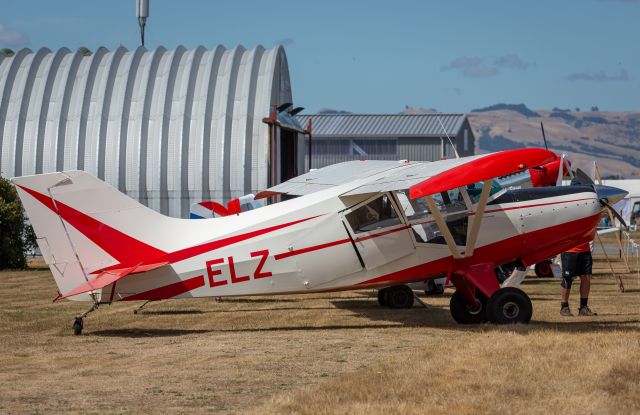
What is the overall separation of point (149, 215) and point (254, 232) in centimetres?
143

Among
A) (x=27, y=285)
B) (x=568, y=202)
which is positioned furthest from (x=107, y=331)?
(x=27, y=285)

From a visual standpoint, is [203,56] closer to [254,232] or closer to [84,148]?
[84,148]

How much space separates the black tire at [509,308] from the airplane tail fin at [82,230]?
436 centimetres

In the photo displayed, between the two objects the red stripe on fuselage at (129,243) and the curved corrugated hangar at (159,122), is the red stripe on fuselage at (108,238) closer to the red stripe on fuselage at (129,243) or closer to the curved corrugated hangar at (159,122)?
the red stripe on fuselage at (129,243)

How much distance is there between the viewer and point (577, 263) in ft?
50.8

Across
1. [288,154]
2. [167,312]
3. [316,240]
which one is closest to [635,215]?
[288,154]

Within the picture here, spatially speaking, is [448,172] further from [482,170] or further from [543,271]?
[543,271]

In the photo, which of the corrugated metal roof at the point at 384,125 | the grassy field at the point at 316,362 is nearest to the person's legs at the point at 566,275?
the grassy field at the point at 316,362

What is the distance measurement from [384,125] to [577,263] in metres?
76.2

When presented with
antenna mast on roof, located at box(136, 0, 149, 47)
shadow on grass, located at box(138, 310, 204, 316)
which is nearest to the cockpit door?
shadow on grass, located at box(138, 310, 204, 316)

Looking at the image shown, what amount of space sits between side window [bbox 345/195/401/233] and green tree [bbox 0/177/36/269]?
1818 centimetres

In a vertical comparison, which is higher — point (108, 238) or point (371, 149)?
point (371, 149)

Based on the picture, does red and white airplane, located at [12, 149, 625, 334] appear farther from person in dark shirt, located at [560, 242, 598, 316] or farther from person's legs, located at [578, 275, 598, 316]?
person's legs, located at [578, 275, 598, 316]

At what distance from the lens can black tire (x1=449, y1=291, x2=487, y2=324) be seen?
1434cm
